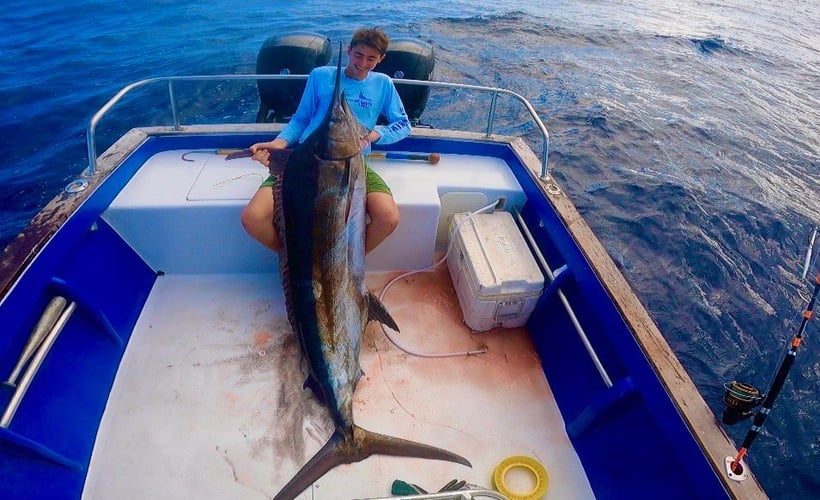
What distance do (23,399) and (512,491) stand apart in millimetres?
2360

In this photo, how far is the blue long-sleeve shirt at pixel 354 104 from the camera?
3.43 metres

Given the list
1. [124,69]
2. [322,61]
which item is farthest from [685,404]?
[124,69]

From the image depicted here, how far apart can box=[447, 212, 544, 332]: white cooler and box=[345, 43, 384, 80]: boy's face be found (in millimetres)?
1214

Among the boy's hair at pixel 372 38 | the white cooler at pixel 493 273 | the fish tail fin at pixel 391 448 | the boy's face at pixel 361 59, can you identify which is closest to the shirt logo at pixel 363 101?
the boy's face at pixel 361 59

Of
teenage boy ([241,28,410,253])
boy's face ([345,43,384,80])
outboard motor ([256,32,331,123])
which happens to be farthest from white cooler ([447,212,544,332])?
outboard motor ([256,32,331,123])

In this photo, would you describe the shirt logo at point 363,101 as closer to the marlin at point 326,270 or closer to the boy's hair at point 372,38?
the boy's hair at point 372,38

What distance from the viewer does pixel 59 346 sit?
100 inches

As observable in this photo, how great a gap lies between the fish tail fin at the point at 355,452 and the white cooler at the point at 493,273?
1.03 meters

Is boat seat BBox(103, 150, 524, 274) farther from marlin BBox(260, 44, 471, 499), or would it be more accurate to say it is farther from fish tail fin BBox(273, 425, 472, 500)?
fish tail fin BBox(273, 425, 472, 500)

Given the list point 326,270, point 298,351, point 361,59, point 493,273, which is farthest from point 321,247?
point 361,59

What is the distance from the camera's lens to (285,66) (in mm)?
5211

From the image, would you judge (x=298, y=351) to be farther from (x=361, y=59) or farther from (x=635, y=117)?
(x=635, y=117)

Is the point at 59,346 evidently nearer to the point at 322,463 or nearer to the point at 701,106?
the point at 322,463

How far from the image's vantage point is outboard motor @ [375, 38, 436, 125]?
5.16 metres
